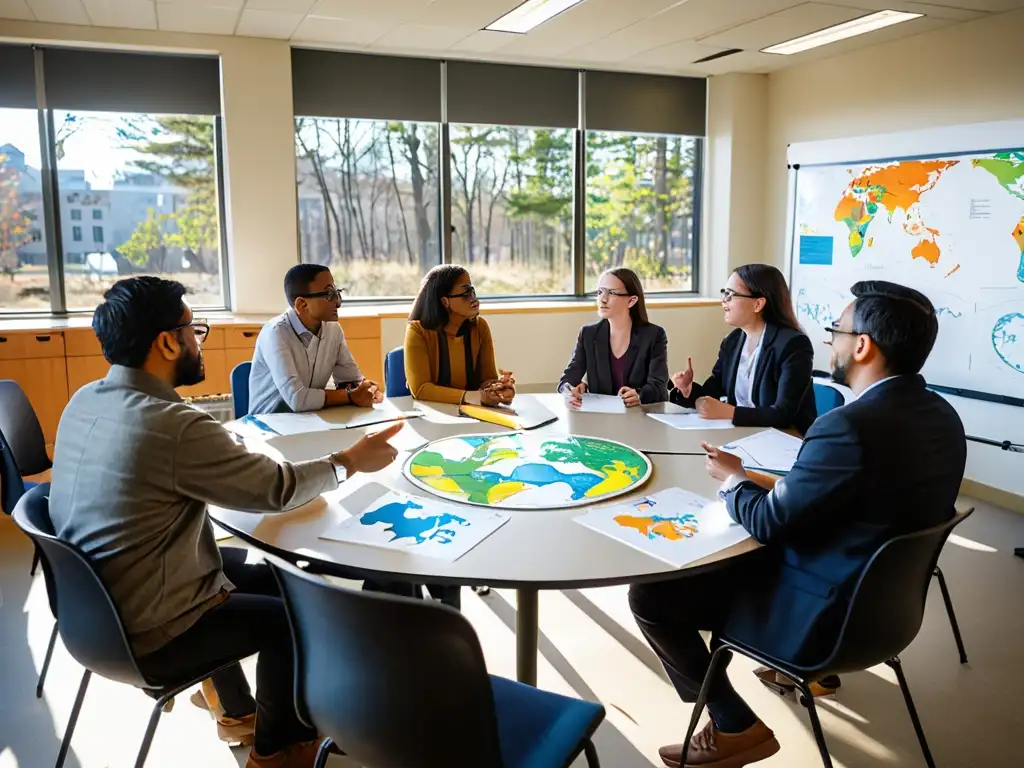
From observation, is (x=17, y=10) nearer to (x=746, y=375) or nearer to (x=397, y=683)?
(x=746, y=375)

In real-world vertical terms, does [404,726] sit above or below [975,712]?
above

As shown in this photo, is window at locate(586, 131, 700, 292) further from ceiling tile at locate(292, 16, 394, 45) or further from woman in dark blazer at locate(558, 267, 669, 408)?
woman in dark blazer at locate(558, 267, 669, 408)

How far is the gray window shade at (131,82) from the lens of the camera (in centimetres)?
532

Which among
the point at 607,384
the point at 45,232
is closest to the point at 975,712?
the point at 607,384

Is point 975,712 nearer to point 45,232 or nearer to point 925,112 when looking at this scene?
point 925,112

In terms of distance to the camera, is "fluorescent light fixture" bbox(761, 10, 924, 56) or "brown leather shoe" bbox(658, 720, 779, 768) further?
"fluorescent light fixture" bbox(761, 10, 924, 56)

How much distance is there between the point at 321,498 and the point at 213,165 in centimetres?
437

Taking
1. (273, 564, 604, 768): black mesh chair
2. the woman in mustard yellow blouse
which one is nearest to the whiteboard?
the woman in mustard yellow blouse

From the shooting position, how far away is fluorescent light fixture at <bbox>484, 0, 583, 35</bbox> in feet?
15.8

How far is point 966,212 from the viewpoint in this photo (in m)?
4.66

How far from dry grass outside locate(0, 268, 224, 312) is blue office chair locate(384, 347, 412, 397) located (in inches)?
88.4

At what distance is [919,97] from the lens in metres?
5.34

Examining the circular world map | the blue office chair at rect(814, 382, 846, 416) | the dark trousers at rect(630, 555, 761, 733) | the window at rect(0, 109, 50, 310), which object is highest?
the window at rect(0, 109, 50, 310)

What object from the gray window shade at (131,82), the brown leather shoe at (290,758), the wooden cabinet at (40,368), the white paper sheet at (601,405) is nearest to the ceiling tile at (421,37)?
the gray window shade at (131,82)
